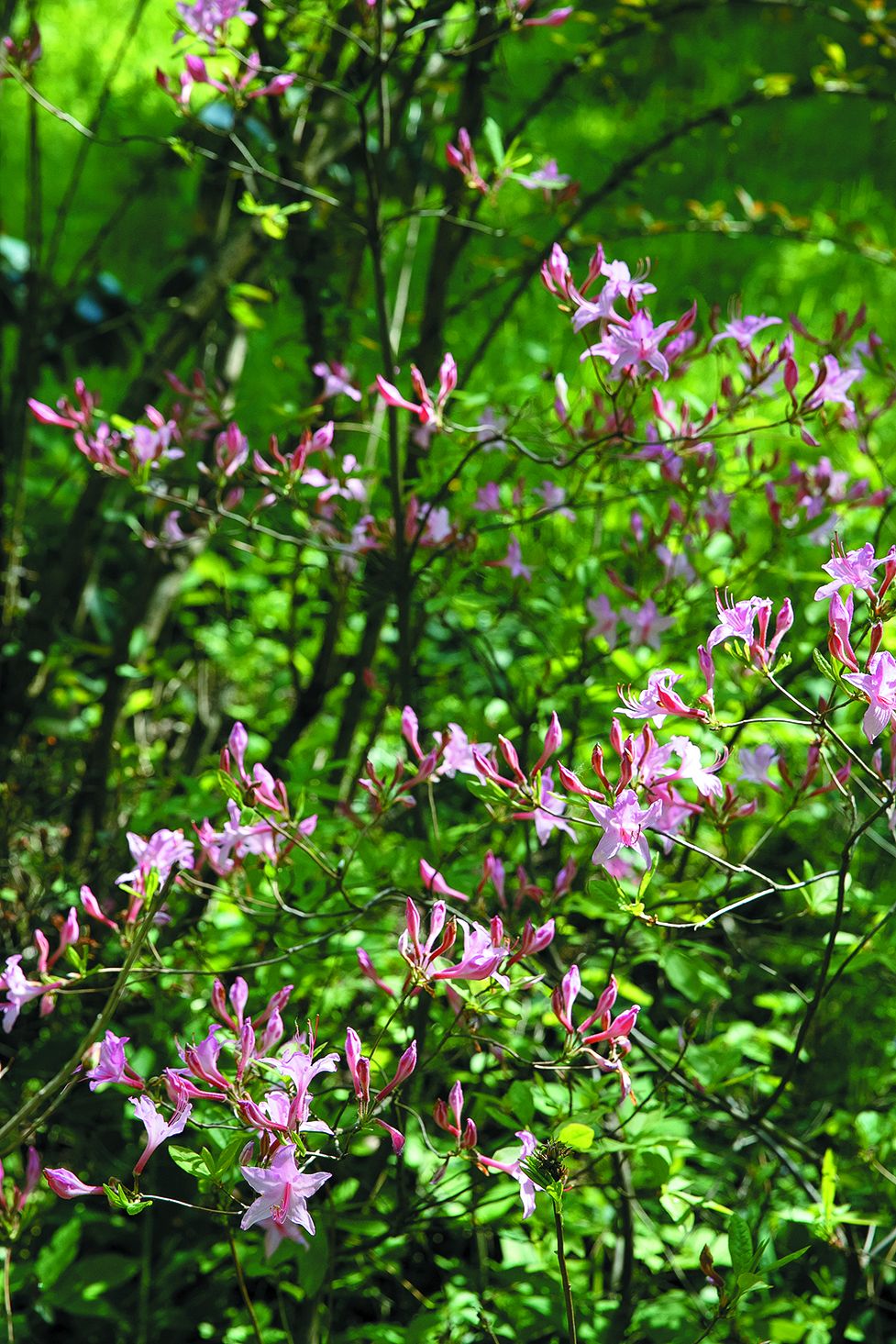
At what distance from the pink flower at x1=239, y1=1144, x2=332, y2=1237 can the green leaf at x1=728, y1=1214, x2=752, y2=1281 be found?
1.22 ft

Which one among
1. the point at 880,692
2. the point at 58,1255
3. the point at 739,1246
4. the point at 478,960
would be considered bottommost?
the point at 58,1255

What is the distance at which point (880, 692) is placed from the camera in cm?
88

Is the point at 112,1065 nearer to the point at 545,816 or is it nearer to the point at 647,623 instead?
the point at 545,816

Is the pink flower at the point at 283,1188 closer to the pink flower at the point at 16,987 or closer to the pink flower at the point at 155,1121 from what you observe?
the pink flower at the point at 155,1121

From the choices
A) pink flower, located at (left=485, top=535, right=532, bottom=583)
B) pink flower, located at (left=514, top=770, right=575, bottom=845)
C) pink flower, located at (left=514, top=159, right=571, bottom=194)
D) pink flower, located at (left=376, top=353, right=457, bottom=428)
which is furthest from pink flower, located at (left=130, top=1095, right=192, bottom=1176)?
pink flower, located at (left=514, top=159, right=571, bottom=194)

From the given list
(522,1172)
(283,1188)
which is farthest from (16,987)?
(522,1172)

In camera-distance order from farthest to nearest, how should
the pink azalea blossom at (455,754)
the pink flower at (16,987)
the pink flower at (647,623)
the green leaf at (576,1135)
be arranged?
the pink flower at (647,623) < the pink azalea blossom at (455,754) < the pink flower at (16,987) < the green leaf at (576,1135)

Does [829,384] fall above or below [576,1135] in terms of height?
above

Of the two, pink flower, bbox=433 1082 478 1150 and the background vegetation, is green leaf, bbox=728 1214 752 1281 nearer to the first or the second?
the background vegetation

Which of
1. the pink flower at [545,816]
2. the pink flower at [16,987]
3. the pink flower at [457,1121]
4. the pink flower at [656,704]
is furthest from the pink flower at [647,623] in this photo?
the pink flower at [16,987]

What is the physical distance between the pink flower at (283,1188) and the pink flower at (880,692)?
1.66ft

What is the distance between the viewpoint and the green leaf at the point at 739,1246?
997 mm

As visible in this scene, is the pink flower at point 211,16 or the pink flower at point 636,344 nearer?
the pink flower at point 636,344

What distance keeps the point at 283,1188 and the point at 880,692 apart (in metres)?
0.55
